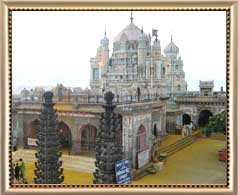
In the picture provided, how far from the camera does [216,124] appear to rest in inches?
85.2

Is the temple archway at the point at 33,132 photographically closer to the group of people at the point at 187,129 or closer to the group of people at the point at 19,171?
the group of people at the point at 19,171

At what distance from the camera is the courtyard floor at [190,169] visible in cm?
214

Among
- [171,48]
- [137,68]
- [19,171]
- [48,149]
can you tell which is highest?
[171,48]

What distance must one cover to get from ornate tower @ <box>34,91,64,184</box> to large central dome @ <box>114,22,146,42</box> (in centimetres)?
57

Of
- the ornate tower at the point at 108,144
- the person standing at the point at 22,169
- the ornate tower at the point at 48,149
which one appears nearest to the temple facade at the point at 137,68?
the ornate tower at the point at 108,144

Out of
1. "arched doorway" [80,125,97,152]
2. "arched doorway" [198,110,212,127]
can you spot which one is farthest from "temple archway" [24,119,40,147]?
"arched doorway" [198,110,212,127]

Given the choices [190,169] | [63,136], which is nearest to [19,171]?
[63,136]

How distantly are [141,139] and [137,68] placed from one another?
1.47 ft

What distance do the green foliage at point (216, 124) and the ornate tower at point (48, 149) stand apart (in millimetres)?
942

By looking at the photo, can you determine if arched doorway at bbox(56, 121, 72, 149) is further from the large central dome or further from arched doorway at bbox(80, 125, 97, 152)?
the large central dome

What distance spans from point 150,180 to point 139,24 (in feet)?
3.11

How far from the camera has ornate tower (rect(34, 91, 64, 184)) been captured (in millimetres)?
2189

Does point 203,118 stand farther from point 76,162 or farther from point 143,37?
Result: point 76,162

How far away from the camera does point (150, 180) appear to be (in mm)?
2143
